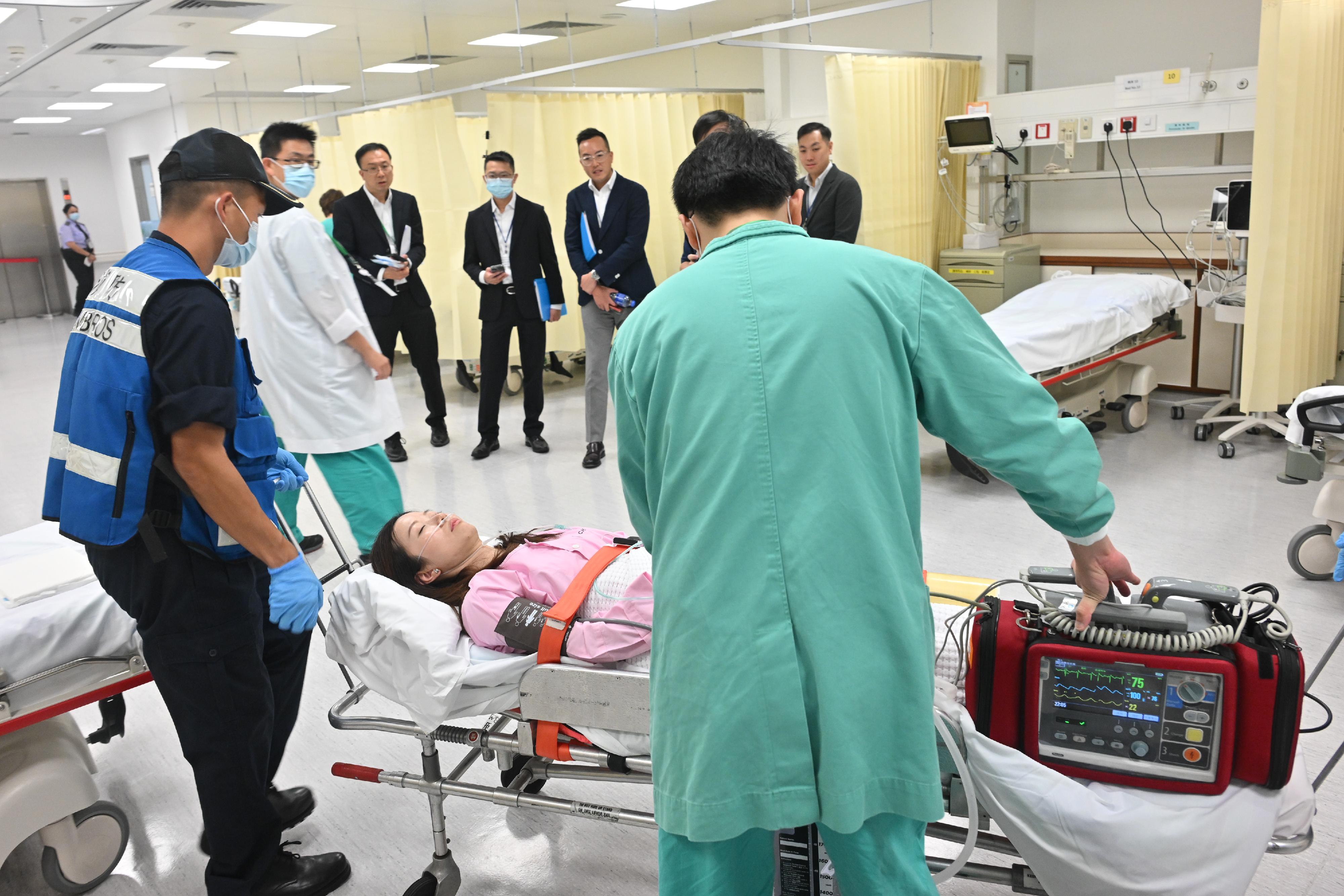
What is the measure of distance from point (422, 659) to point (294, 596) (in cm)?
29

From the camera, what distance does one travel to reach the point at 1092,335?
14.7 feet

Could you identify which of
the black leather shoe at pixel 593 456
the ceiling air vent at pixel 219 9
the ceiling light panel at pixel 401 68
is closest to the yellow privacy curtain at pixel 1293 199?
the black leather shoe at pixel 593 456

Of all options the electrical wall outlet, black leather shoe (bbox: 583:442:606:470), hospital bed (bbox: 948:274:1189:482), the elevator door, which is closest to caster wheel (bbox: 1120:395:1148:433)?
hospital bed (bbox: 948:274:1189:482)

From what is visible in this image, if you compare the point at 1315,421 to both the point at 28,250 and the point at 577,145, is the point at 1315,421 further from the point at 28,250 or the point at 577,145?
the point at 28,250

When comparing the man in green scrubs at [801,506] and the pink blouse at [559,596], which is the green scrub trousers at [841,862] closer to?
the man in green scrubs at [801,506]

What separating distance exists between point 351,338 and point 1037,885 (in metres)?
2.47

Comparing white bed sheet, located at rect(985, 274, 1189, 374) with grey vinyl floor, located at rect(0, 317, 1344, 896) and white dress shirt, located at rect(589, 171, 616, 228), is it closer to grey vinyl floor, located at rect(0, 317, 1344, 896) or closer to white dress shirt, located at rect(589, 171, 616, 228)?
grey vinyl floor, located at rect(0, 317, 1344, 896)

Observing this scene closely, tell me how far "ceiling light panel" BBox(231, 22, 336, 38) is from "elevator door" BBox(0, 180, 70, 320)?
10064 millimetres

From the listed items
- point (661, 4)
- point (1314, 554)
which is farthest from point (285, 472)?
point (661, 4)

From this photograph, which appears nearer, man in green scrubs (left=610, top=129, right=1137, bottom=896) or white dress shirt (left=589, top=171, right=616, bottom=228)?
man in green scrubs (left=610, top=129, right=1137, bottom=896)

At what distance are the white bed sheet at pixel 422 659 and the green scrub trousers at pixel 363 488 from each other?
3.82 ft

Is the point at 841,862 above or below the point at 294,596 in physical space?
below

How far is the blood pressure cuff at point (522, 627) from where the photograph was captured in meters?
1.91

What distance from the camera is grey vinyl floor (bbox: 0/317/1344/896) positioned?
2.17 meters
